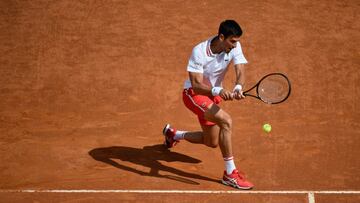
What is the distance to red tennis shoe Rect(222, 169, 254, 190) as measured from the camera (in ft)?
23.5

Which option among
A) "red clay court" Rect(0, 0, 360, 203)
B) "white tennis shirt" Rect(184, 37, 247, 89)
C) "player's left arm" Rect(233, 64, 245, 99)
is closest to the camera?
"player's left arm" Rect(233, 64, 245, 99)

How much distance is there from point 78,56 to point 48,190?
4229 mm

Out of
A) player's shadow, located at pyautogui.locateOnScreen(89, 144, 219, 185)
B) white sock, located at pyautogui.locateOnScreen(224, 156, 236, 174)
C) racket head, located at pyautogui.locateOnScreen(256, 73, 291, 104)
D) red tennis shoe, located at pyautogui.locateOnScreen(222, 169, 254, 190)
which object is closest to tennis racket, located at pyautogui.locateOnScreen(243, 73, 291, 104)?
racket head, located at pyautogui.locateOnScreen(256, 73, 291, 104)

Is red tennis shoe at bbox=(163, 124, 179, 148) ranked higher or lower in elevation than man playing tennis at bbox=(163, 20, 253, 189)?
lower

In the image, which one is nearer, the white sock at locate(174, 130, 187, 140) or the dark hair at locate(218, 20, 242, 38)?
Result: the dark hair at locate(218, 20, 242, 38)

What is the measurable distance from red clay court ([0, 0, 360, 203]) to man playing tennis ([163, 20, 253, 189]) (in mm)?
397

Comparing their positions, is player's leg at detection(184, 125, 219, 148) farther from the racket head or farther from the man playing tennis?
the racket head

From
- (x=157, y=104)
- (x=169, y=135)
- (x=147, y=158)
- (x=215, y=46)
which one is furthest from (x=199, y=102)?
(x=157, y=104)

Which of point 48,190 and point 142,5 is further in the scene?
point 142,5

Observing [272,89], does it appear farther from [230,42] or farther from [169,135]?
[169,135]

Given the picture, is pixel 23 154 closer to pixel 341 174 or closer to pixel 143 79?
pixel 143 79

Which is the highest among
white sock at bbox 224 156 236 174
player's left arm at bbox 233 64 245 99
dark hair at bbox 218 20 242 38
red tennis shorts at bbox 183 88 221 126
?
dark hair at bbox 218 20 242 38

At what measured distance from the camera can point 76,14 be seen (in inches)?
472

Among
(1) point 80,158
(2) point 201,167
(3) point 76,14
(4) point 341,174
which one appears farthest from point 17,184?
(3) point 76,14
